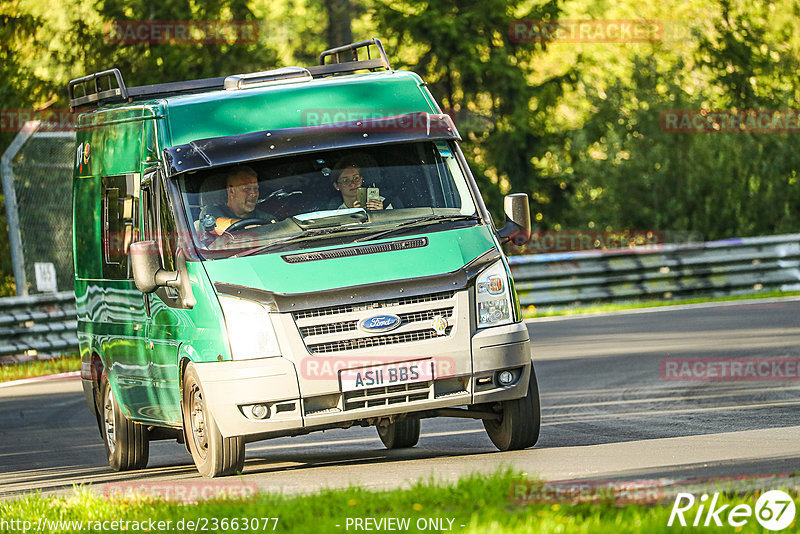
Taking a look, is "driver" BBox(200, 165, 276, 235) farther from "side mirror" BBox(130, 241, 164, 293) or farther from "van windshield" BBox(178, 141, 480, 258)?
"side mirror" BBox(130, 241, 164, 293)

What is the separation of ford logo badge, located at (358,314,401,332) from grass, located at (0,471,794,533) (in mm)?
1531

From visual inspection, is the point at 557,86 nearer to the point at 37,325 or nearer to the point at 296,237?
the point at 37,325

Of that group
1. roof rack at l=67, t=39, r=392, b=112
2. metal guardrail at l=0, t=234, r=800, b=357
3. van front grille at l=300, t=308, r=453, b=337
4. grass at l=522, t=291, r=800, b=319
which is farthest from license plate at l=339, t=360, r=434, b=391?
metal guardrail at l=0, t=234, r=800, b=357

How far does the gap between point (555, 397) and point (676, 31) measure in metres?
29.2

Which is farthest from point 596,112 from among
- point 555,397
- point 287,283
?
point 287,283

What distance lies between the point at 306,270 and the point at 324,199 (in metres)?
0.86

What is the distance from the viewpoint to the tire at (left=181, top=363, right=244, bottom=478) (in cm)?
944

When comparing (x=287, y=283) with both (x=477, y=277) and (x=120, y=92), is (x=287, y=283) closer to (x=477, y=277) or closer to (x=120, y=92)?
(x=477, y=277)

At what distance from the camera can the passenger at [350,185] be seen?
32.7ft

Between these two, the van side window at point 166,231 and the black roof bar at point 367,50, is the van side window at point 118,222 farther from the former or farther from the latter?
the black roof bar at point 367,50

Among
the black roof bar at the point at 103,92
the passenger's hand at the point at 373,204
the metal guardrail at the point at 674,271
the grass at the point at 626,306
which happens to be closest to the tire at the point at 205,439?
the passenger's hand at the point at 373,204

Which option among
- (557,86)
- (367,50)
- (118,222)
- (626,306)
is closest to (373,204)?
(118,222)

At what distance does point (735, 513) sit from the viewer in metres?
6.45

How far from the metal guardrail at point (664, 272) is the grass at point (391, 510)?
55.9 ft
